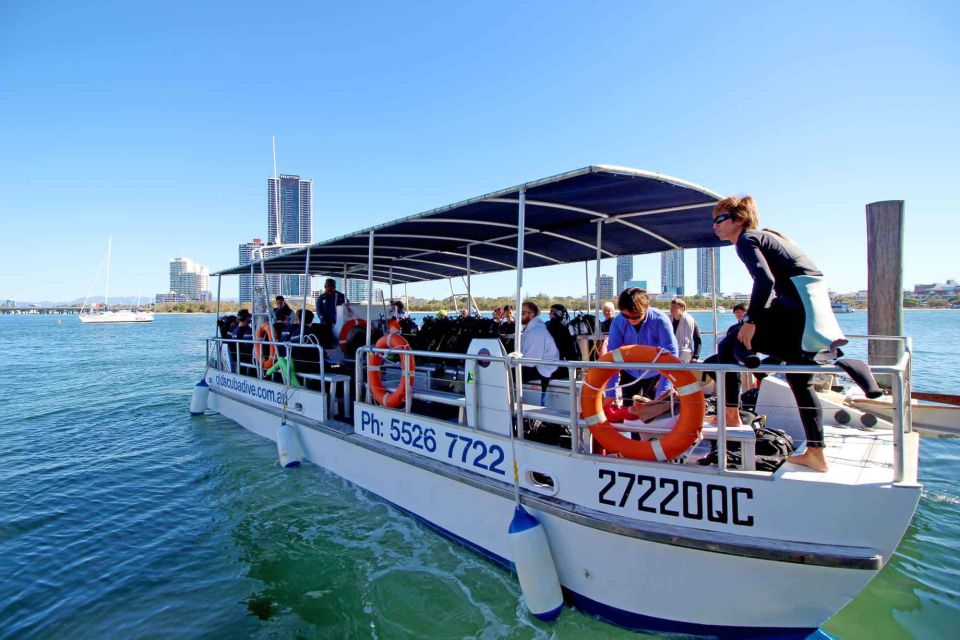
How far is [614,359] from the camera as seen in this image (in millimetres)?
3684

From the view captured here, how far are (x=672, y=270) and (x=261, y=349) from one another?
7.96 m

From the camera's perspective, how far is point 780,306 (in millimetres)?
2994

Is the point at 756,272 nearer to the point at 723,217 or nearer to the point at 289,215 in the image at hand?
the point at 723,217

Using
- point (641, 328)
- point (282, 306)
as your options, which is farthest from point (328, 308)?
point (641, 328)

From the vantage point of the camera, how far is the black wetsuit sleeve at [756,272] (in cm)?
288

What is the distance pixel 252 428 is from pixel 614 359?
308 inches

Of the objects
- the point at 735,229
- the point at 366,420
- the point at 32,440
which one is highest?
the point at 735,229

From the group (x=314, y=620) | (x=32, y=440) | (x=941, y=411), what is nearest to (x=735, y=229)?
(x=314, y=620)

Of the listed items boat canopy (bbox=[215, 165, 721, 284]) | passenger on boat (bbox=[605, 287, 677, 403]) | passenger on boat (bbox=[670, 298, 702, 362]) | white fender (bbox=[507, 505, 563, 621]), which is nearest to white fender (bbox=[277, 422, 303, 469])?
boat canopy (bbox=[215, 165, 721, 284])

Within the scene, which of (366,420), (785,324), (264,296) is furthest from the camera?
(264,296)

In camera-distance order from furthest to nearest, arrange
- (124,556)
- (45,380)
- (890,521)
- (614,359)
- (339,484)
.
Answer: (45,380)
(339,484)
(124,556)
(614,359)
(890,521)

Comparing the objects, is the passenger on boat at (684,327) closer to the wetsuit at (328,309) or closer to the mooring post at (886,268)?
the mooring post at (886,268)

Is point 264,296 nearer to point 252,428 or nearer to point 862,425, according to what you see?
point 252,428

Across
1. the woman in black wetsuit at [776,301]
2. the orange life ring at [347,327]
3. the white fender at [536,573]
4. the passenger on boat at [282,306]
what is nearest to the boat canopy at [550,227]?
the passenger on boat at [282,306]
